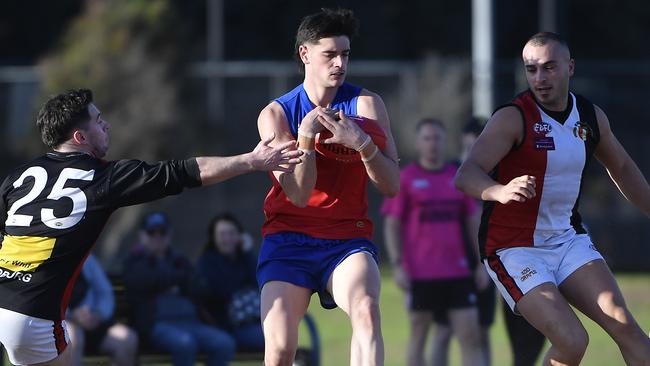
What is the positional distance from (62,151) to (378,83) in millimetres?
18853

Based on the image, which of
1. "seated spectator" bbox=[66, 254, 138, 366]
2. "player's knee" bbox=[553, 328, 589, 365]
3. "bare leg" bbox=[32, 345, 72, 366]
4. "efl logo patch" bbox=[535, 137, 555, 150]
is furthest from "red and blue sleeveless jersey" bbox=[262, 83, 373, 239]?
"seated spectator" bbox=[66, 254, 138, 366]

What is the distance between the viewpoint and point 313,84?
600 centimetres

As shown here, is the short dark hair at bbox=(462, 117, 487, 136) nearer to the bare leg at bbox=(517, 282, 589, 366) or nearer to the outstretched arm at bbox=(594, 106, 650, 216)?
the outstretched arm at bbox=(594, 106, 650, 216)

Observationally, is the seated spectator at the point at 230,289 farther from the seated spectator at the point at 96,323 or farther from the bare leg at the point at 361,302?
the bare leg at the point at 361,302

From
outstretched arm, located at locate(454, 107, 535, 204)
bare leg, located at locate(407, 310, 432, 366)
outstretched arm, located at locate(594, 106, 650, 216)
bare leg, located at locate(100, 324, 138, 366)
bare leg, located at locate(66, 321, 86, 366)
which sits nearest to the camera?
outstretched arm, located at locate(454, 107, 535, 204)

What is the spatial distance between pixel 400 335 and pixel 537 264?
7.42 meters

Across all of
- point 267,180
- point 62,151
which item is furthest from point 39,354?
point 267,180

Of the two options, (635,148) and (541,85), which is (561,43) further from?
(635,148)

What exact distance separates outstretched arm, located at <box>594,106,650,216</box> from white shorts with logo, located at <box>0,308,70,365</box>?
304 cm

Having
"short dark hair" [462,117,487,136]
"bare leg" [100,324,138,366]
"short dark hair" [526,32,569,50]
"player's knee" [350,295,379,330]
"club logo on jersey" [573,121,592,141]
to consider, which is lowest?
"bare leg" [100,324,138,366]

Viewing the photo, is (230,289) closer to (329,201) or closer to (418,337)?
(418,337)

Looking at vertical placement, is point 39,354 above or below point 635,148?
above

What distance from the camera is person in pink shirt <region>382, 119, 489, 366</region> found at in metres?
8.94

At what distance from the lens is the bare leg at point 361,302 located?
5.51m
